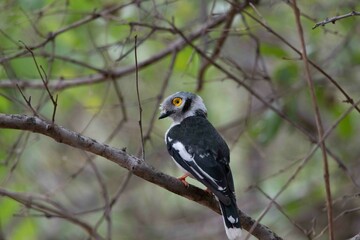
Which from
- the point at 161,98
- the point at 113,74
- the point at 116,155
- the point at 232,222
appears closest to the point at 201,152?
the point at 232,222

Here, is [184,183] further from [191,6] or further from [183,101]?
[191,6]

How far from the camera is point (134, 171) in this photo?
3156 mm

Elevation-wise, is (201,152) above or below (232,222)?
above

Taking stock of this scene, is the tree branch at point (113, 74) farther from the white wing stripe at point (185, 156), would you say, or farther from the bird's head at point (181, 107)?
the white wing stripe at point (185, 156)

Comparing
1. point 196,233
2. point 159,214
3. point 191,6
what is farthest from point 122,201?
point 191,6

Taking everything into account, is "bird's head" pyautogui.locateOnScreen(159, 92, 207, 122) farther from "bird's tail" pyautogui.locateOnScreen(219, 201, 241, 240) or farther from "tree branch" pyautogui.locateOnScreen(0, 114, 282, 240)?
"bird's tail" pyautogui.locateOnScreen(219, 201, 241, 240)

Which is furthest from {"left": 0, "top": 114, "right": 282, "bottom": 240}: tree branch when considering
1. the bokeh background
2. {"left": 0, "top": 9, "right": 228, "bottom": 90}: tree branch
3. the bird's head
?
{"left": 0, "top": 9, "right": 228, "bottom": 90}: tree branch

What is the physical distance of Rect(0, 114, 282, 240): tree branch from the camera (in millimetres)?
2857

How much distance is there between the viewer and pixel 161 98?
16.8 feet

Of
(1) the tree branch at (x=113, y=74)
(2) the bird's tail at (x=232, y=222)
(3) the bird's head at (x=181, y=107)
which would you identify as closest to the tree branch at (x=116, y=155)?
(2) the bird's tail at (x=232, y=222)

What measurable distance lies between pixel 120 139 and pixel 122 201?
834 mm

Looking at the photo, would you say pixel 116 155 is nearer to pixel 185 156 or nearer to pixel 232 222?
pixel 232 222

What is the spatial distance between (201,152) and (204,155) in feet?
0.12

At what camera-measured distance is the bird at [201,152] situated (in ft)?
11.6
